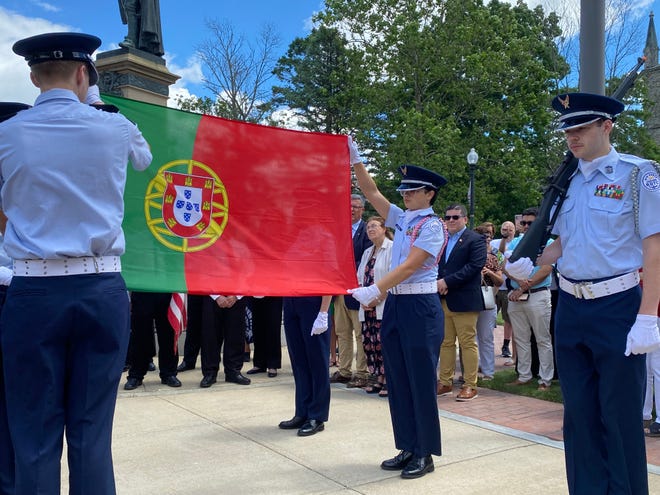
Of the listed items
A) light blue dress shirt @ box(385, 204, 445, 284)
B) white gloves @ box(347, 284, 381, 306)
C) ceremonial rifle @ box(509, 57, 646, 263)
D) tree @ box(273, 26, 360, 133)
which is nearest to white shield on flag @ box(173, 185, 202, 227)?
white gloves @ box(347, 284, 381, 306)

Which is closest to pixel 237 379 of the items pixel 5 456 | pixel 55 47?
pixel 5 456

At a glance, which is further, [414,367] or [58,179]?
[414,367]

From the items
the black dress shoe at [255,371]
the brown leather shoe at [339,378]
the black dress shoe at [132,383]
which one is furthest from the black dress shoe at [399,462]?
the black dress shoe at [255,371]

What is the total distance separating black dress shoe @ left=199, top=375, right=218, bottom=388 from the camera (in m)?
7.50

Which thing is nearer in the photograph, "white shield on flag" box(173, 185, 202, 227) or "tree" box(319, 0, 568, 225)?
"white shield on flag" box(173, 185, 202, 227)

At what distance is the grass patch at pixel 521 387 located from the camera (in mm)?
6957

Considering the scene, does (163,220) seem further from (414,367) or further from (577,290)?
(577,290)

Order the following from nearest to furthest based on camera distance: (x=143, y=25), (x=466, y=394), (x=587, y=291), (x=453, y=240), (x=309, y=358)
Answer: (x=587, y=291) → (x=309, y=358) → (x=466, y=394) → (x=453, y=240) → (x=143, y=25)

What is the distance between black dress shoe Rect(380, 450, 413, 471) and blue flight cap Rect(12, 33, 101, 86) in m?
3.24

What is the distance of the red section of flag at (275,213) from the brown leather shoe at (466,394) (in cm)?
242

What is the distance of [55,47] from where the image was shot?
2.62 meters

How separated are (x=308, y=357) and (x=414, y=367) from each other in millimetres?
1351

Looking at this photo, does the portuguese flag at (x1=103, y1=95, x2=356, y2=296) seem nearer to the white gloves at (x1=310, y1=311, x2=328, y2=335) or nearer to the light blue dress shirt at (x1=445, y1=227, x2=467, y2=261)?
the white gloves at (x1=310, y1=311, x2=328, y2=335)

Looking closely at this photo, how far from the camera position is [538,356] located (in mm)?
7895
